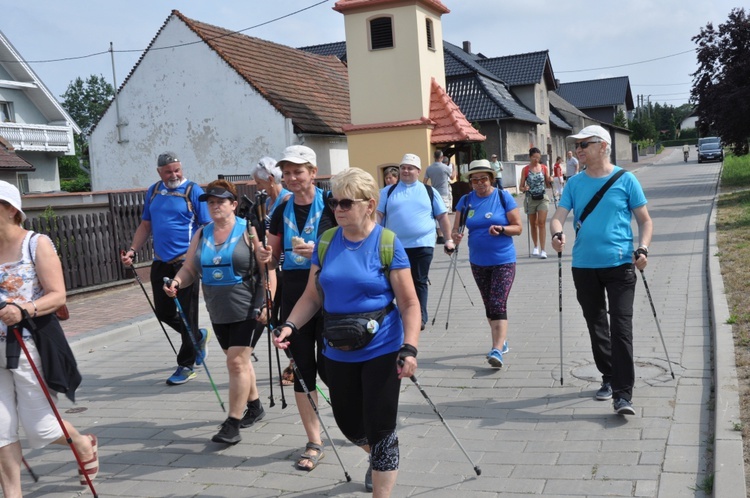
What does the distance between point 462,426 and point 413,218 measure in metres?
3.04

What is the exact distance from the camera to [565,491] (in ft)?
14.0

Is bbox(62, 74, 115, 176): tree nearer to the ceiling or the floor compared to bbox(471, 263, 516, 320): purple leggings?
nearer to the ceiling

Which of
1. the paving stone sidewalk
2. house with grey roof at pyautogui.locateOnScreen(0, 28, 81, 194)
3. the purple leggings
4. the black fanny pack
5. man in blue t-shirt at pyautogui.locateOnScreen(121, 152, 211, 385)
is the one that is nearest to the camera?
the black fanny pack

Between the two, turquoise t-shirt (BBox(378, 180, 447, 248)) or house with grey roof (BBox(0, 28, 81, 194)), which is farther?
house with grey roof (BBox(0, 28, 81, 194))

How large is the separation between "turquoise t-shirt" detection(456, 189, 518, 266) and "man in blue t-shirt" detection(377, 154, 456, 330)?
2.38 ft

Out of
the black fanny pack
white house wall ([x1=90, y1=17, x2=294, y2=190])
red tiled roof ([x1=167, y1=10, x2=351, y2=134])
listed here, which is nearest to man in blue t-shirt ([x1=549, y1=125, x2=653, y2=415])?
the black fanny pack

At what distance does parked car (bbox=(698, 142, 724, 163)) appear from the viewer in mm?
57912

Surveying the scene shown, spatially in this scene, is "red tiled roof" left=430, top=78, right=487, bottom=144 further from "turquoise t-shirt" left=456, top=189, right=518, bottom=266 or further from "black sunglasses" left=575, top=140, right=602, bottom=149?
"black sunglasses" left=575, top=140, right=602, bottom=149

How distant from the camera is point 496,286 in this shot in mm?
7023

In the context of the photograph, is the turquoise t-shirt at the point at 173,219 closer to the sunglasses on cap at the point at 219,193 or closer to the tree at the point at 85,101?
the sunglasses on cap at the point at 219,193

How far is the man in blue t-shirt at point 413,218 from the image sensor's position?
26.5 ft

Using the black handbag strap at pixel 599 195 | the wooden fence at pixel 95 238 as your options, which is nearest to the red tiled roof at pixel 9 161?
the wooden fence at pixel 95 238

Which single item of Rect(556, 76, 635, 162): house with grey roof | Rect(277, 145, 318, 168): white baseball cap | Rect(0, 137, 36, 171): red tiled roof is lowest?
Rect(277, 145, 318, 168): white baseball cap

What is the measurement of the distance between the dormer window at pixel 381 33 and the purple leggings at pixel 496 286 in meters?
18.4
